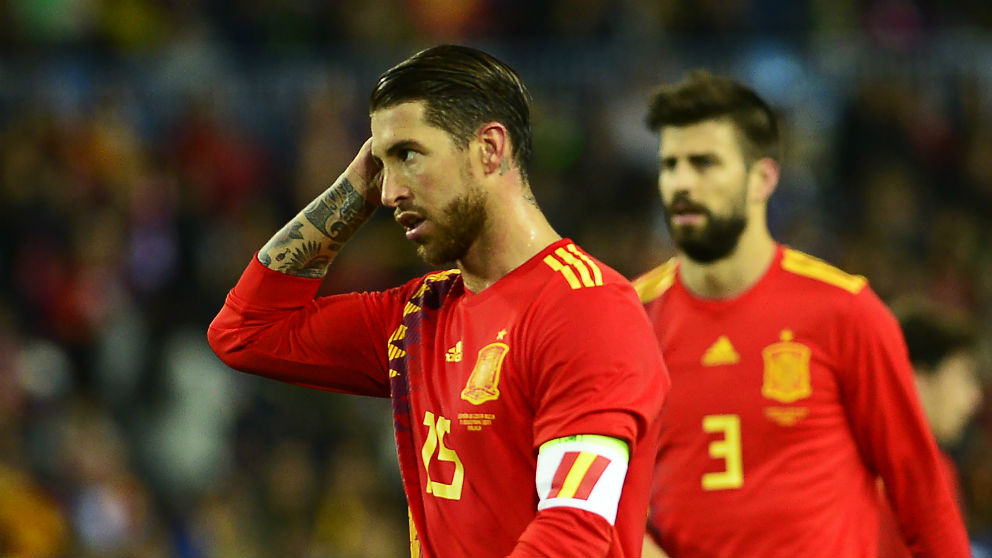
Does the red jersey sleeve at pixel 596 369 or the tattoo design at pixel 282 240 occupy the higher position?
the tattoo design at pixel 282 240

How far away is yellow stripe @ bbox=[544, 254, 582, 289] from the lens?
295cm

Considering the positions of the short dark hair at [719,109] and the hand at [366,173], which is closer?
the hand at [366,173]

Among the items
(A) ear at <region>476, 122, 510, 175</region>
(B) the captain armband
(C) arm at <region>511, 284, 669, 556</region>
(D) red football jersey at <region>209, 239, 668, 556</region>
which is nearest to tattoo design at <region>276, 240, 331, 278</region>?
(D) red football jersey at <region>209, 239, 668, 556</region>

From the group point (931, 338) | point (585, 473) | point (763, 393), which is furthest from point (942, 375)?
point (585, 473)

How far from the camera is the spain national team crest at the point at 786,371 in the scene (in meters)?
4.16

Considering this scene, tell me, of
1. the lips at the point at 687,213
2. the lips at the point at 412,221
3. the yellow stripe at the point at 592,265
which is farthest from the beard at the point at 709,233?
the lips at the point at 412,221

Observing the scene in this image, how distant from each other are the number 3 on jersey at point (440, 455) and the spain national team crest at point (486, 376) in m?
0.11

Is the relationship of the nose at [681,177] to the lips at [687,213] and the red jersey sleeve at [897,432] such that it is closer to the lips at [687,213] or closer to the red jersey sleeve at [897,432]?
the lips at [687,213]

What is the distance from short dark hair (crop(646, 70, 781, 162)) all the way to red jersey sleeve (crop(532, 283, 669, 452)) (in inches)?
69.0

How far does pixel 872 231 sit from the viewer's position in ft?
34.1

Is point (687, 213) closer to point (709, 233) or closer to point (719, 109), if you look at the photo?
point (709, 233)

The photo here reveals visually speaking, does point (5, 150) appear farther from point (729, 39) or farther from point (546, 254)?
point (546, 254)

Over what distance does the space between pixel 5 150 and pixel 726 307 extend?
7452 millimetres

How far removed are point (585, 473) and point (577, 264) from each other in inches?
20.6
